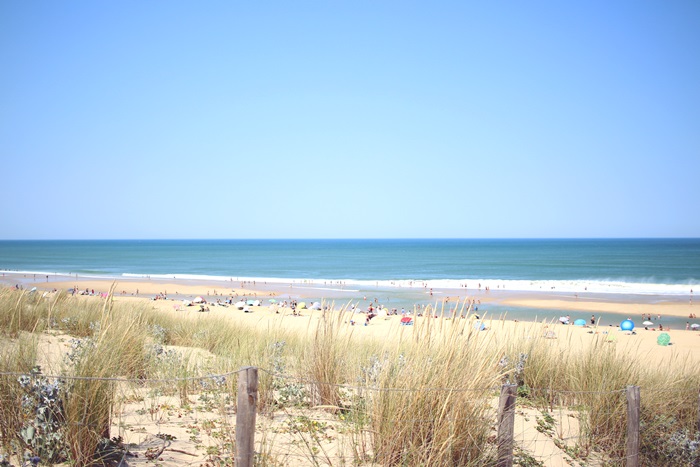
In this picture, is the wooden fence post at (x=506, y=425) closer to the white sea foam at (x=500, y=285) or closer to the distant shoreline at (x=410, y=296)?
the distant shoreline at (x=410, y=296)

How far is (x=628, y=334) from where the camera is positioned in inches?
741

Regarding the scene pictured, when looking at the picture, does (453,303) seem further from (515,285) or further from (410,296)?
(515,285)

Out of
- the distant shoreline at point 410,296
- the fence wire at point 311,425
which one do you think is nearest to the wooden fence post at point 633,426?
the fence wire at point 311,425

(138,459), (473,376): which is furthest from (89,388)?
(473,376)

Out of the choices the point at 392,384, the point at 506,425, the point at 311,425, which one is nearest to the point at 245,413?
the point at 392,384

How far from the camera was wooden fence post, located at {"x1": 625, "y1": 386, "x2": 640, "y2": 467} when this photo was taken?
480 centimetres

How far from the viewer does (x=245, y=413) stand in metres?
3.48

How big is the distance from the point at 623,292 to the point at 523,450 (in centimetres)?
3600

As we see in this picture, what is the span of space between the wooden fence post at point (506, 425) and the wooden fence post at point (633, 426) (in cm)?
143

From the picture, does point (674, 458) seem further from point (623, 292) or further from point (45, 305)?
point (623, 292)

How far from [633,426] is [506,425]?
62.1 inches

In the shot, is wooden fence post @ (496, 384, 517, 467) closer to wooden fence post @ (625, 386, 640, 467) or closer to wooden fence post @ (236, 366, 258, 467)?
wooden fence post @ (625, 386, 640, 467)

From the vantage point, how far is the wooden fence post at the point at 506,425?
13.8 feet

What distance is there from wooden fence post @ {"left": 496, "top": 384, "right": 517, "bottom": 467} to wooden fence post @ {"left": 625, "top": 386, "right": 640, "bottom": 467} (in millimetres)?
1432
